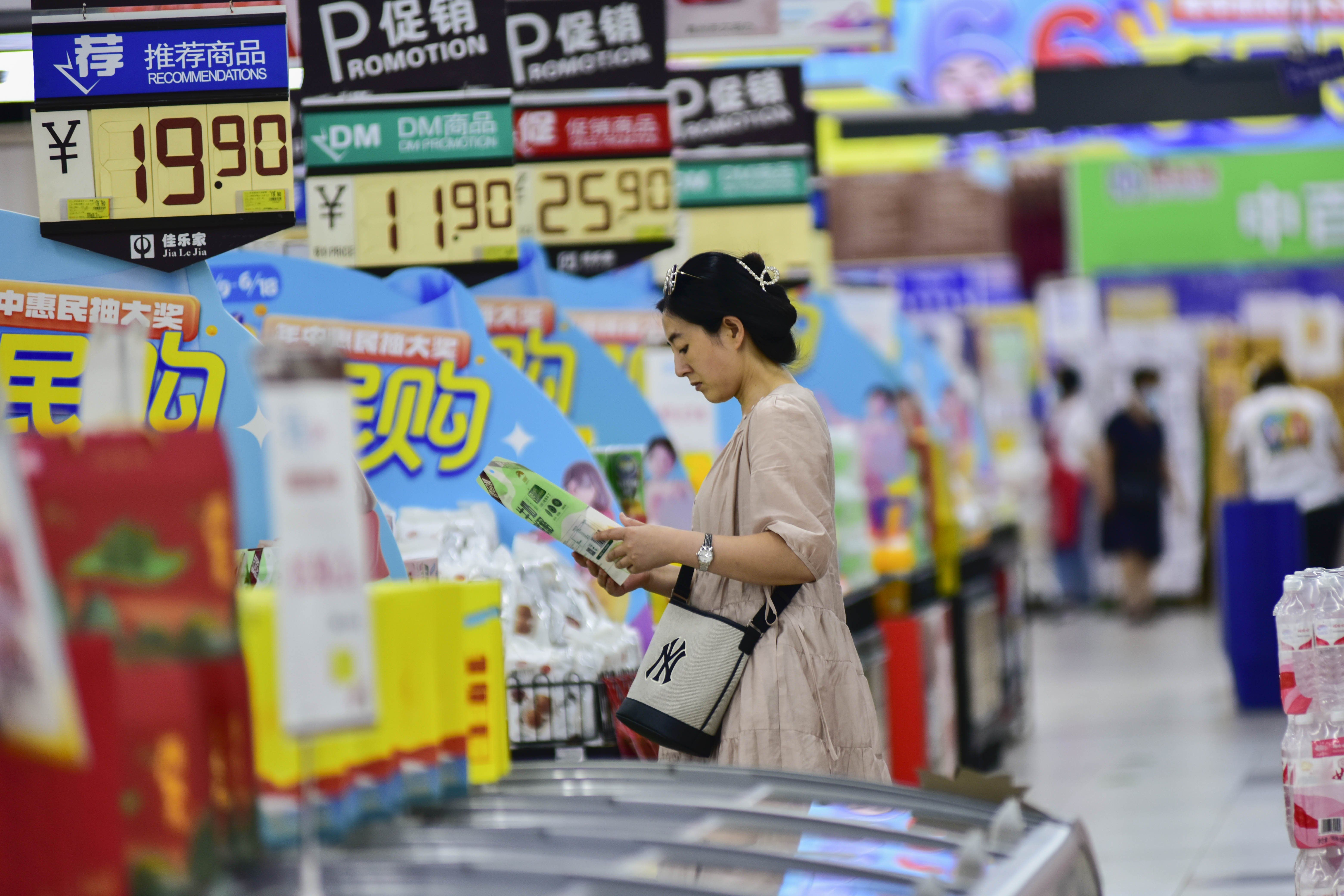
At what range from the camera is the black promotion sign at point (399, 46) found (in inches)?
152

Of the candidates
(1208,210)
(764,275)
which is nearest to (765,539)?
(764,275)

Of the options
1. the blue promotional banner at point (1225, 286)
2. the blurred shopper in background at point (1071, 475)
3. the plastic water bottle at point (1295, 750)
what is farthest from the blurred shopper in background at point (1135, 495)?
the plastic water bottle at point (1295, 750)

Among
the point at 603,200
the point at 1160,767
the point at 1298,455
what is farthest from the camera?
the point at 1298,455

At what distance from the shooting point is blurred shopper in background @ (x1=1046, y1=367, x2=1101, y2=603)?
13.8 m

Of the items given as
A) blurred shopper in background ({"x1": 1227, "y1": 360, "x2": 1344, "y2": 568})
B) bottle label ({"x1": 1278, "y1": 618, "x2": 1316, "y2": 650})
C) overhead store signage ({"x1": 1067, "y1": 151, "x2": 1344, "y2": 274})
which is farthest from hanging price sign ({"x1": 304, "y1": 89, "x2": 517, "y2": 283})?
overhead store signage ({"x1": 1067, "y1": 151, "x2": 1344, "y2": 274})

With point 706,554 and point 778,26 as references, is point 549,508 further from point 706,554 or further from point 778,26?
point 778,26

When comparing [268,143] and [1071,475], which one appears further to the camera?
[1071,475]

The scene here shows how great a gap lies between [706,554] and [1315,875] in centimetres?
139

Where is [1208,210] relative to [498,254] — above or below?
above

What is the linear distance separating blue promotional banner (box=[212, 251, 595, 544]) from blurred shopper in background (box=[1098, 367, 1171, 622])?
10108 mm

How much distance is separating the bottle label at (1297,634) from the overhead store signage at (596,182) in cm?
245

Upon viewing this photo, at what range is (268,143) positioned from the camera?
126 inches

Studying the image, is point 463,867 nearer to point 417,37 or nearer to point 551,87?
point 417,37

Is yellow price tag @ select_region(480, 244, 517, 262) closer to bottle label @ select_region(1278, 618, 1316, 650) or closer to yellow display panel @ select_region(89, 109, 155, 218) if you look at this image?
yellow display panel @ select_region(89, 109, 155, 218)
